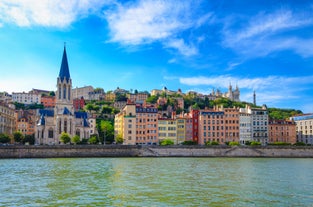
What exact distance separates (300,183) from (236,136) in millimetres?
74074

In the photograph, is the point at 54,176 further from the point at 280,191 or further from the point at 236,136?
the point at 236,136

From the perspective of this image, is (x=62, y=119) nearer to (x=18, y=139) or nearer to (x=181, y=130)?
(x=18, y=139)

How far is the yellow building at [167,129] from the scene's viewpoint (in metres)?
107

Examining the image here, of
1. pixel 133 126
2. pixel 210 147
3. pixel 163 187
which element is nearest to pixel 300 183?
pixel 163 187

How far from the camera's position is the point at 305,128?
125 meters

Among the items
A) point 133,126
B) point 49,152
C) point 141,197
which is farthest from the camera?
point 133,126

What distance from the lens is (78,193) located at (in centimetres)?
2864

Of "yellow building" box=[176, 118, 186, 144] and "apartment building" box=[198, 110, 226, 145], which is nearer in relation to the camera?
"apartment building" box=[198, 110, 226, 145]

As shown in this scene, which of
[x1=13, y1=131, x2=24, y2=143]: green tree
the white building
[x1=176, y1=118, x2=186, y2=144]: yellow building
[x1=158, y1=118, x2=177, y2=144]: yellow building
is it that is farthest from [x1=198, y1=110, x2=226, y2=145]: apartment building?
[x1=13, y1=131, x2=24, y2=143]: green tree

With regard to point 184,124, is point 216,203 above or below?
below

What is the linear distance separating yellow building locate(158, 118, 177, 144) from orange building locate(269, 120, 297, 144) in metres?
32.5

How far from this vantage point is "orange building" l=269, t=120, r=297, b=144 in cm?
11725

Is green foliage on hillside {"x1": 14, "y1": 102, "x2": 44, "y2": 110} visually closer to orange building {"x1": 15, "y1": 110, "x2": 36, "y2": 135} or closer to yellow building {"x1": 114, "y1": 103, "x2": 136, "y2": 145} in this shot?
orange building {"x1": 15, "y1": 110, "x2": 36, "y2": 135}

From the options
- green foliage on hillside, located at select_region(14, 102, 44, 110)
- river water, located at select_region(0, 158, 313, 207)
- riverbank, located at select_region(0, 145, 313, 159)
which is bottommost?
river water, located at select_region(0, 158, 313, 207)
